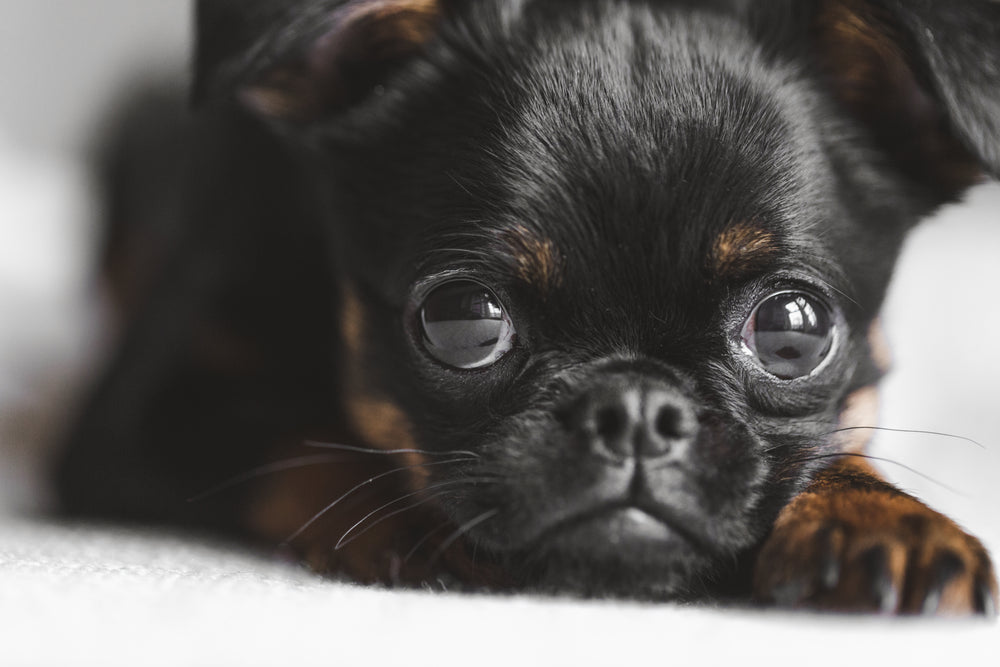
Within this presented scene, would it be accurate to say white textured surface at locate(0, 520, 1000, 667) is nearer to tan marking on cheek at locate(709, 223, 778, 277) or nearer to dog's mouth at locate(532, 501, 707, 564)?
dog's mouth at locate(532, 501, 707, 564)

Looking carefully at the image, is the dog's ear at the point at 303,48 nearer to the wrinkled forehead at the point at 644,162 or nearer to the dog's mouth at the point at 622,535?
the wrinkled forehead at the point at 644,162

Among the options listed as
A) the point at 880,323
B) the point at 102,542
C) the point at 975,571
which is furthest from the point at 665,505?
the point at 102,542

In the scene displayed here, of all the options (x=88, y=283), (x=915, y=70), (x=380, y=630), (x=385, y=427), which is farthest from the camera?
(x=88, y=283)

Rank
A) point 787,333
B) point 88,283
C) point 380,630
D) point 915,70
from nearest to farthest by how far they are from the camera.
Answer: point 380,630 < point 787,333 < point 915,70 < point 88,283

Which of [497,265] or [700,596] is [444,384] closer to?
[497,265]

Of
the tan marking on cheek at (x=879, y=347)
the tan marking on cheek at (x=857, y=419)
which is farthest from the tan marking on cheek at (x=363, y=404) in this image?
the tan marking on cheek at (x=879, y=347)

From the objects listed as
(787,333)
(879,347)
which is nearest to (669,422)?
(787,333)

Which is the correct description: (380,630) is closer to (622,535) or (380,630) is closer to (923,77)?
(622,535)
